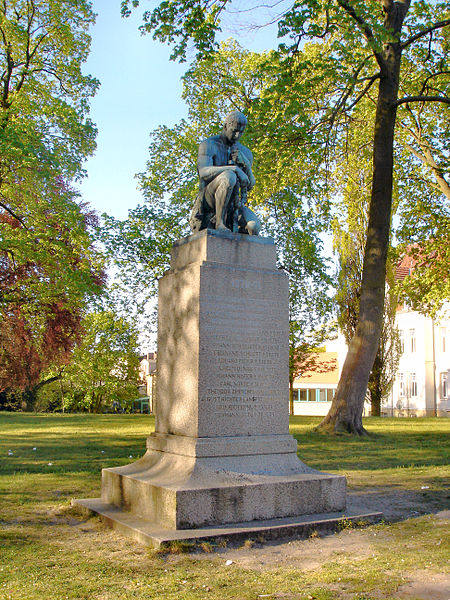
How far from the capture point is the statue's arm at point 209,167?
8375 mm

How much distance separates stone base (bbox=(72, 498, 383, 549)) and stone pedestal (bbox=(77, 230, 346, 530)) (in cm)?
14

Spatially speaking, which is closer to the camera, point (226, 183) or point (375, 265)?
point (226, 183)

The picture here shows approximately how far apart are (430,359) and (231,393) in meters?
44.9

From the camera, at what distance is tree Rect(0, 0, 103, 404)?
65.9ft

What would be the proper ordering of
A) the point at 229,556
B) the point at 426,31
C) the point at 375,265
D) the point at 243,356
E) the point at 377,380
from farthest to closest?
1. the point at 377,380
2. the point at 426,31
3. the point at 375,265
4. the point at 243,356
5. the point at 229,556

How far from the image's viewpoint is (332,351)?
68.8m

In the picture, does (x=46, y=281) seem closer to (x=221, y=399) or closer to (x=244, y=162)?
(x=244, y=162)

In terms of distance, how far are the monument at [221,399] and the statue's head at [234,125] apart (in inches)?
0.5

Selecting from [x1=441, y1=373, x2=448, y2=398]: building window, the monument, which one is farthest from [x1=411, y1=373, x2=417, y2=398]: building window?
the monument

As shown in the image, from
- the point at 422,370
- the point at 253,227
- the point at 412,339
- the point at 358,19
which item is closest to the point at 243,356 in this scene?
the point at 253,227

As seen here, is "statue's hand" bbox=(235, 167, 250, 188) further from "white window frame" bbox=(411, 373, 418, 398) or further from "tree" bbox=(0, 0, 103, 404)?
"white window frame" bbox=(411, 373, 418, 398)

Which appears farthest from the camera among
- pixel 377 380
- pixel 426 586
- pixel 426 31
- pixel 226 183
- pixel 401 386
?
pixel 401 386

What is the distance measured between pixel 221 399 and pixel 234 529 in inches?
58.0

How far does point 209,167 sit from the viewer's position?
27.7ft
